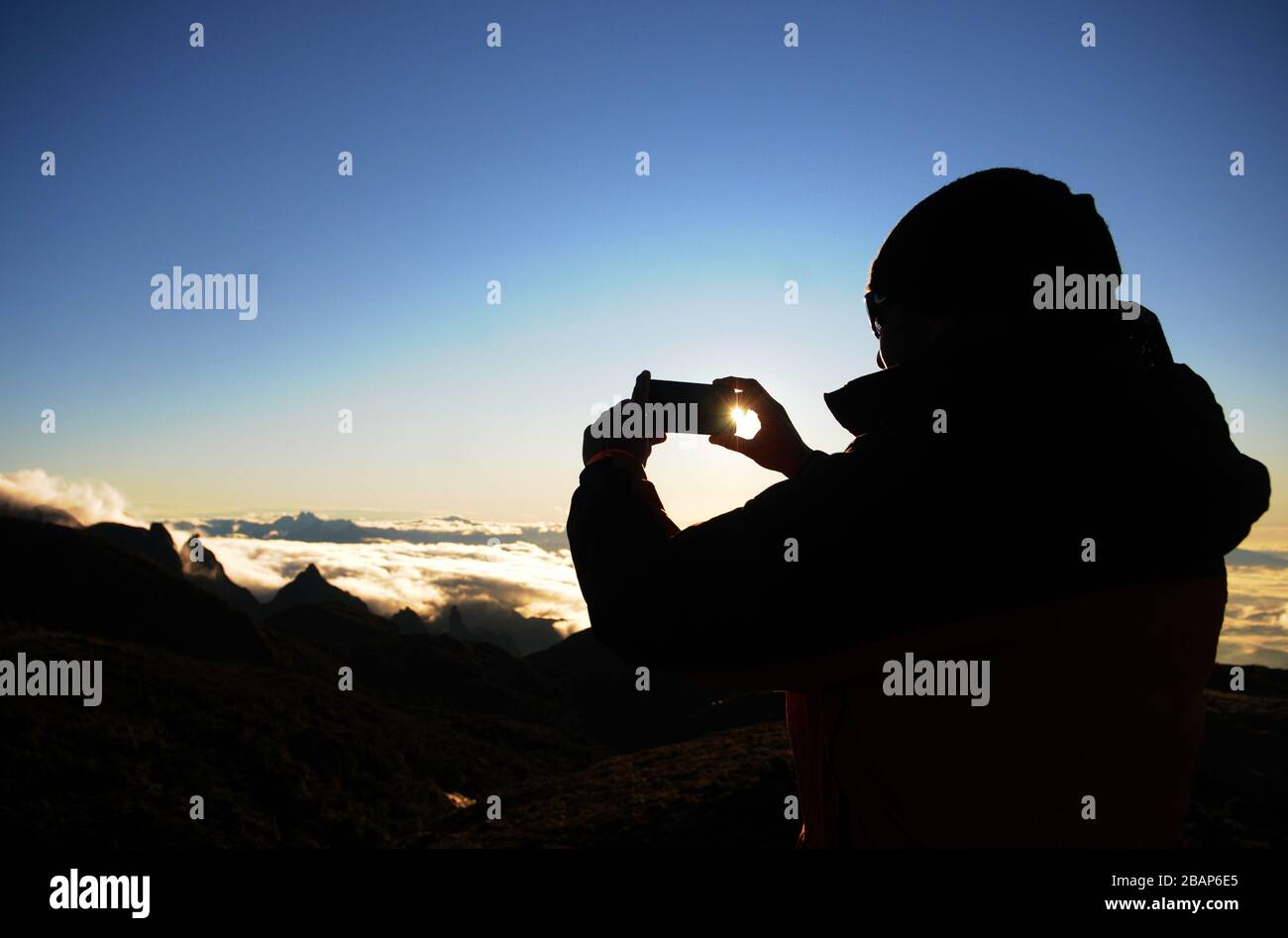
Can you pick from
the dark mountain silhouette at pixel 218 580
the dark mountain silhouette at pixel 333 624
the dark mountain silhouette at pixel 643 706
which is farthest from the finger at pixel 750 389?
the dark mountain silhouette at pixel 218 580

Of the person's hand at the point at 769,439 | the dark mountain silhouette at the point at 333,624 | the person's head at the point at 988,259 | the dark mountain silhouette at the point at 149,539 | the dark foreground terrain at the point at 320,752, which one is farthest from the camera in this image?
the dark mountain silhouette at the point at 149,539

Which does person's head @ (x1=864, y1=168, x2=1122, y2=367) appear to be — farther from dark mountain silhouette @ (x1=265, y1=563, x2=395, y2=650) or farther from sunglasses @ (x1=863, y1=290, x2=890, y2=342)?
dark mountain silhouette @ (x1=265, y1=563, x2=395, y2=650)

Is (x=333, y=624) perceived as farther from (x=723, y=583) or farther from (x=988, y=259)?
(x=988, y=259)

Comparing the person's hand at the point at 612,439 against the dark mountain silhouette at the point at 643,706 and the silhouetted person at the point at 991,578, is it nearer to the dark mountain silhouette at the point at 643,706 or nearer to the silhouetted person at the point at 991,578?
the silhouetted person at the point at 991,578

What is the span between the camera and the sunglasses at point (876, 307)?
2004 mm

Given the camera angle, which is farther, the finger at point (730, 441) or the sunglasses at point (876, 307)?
the finger at point (730, 441)

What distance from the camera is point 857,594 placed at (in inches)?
57.9

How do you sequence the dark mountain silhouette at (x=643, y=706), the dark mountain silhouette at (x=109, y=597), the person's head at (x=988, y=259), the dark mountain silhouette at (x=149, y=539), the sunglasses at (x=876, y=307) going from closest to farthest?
the person's head at (x=988, y=259), the sunglasses at (x=876, y=307), the dark mountain silhouette at (x=643, y=706), the dark mountain silhouette at (x=109, y=597), the dark mountain silhouette at (x=149, y=539)

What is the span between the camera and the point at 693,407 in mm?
2535

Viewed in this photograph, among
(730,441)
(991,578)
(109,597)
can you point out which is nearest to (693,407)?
(730,441)

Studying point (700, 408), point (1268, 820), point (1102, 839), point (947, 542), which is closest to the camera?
point (947, 542)
